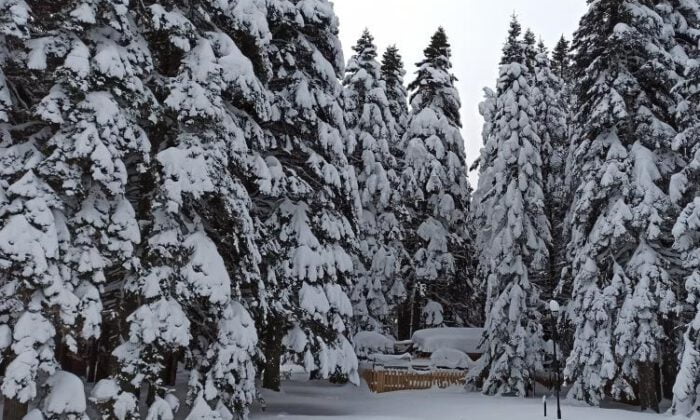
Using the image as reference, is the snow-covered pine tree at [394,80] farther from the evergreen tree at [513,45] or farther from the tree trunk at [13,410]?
the tree trunk at [13,410]

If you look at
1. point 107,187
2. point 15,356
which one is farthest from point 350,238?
point 15,356

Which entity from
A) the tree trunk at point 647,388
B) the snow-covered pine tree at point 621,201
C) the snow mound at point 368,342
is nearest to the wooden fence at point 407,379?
the snow mound at point 368,342

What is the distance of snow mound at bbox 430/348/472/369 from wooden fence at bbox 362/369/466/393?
50cm

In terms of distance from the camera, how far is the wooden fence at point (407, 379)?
87.6 feet

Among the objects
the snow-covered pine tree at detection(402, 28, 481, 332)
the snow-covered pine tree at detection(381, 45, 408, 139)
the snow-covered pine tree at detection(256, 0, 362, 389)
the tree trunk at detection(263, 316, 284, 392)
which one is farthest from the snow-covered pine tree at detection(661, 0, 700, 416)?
the snow-covered pine tree at detection(381, 45, 408, 139)

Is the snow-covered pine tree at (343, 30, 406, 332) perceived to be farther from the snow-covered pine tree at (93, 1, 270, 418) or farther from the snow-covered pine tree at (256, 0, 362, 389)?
the snow-covered pine tree at (93, 1, 270, 418)

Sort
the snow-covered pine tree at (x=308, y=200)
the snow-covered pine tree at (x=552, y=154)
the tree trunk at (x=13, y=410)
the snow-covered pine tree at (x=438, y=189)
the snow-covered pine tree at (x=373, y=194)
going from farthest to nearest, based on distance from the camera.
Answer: the snow-covered pine tree at (x=438, y=189) < the snow-covered pine tree at (x=373, y=194) < the snow-covered pine tree at (x=552, y=154) < the snow-covered pine tree at (x=308, y=200) < the tree trunk at (x=13, y=410)

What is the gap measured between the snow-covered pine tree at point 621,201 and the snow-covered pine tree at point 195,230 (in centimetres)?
1134

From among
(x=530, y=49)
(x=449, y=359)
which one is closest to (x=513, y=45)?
(x=530, y=49)

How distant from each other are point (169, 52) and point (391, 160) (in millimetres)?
19952

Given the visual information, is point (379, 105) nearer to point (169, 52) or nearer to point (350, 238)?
point (350, 238)

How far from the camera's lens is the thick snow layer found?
31250 mm

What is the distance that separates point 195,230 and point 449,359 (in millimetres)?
19746

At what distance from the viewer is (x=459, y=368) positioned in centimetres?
2991
